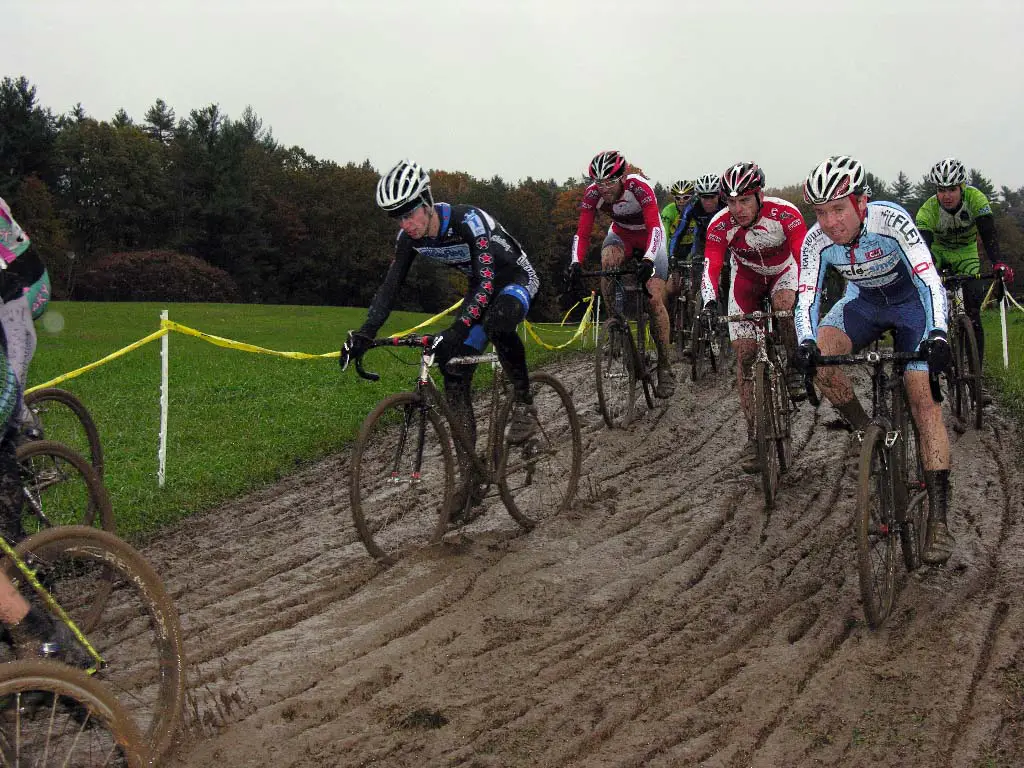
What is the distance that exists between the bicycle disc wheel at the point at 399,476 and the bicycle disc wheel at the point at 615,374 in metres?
3.95

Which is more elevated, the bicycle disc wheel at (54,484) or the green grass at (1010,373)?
the bicycle disc wheel at (54,484)

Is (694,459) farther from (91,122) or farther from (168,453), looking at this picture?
(91,122)

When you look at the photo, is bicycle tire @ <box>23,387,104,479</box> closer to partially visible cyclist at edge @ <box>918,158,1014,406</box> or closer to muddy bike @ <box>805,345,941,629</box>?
muddy bike @ <box>805,345,941,629</box>

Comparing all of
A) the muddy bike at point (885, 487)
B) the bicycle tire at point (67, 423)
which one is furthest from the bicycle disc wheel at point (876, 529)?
the bicycle tire at point (67, 423)

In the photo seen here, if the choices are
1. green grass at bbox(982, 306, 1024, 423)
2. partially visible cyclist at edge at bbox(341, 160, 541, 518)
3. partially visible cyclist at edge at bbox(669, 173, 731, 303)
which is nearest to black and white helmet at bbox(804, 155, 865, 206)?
partially visible cyclist at edge at bbox(341, 160, 541, 518)

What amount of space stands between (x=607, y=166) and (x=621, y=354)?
2014 millimetres

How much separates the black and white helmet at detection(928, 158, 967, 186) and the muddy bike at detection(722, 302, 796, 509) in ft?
9.42

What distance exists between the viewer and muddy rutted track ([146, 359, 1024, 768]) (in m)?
3.93

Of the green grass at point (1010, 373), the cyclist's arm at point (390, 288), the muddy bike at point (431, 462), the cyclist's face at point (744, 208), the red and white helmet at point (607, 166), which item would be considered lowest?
the green grass at point (1010, 373)

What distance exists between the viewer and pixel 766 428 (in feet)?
24.7

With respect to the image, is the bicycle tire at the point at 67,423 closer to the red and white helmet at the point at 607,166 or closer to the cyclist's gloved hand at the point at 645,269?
the cyclist's gloved hand at the point at 645,269

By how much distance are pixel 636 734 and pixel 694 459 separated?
5.46 metres

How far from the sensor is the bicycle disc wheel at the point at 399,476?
19.6 feet

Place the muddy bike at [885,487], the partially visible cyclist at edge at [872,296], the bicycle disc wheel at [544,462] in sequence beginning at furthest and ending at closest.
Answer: the bicycle disc wheel at [544,462] < the partially visible cyclist at edge at [872,296] < the muddy bike at [885,487]
